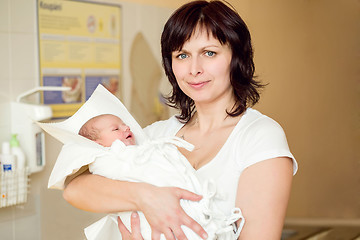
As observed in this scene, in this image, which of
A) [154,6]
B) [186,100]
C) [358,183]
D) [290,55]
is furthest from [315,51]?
[186,100]

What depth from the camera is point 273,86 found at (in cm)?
350

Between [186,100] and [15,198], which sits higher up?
[186,100]

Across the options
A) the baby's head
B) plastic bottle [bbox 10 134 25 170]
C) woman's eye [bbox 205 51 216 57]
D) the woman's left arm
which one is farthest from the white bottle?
the woman's left arm

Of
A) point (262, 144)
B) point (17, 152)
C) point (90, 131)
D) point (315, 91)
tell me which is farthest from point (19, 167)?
point (315, 91)

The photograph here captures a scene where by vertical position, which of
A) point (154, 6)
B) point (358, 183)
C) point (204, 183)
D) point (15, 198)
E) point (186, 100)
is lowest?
point (358, 183)

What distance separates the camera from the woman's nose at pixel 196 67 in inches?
50.5

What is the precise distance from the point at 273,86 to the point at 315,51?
46 cm

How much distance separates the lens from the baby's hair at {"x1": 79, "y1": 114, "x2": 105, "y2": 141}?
4.76 feet

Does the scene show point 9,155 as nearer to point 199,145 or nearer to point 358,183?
point 199,145

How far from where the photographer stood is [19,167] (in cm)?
216

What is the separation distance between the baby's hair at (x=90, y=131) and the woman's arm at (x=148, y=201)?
0.80 ft

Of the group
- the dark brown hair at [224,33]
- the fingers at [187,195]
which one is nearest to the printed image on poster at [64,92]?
the dark brown hair at [224,33]

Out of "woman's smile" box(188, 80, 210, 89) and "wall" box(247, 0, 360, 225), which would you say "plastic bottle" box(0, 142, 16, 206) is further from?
"wall" box(247, 0, 360, 225)

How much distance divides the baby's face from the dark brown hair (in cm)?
29
